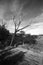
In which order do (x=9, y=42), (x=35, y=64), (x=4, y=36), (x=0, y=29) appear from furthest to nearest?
1. (x=9, y=42)
2. (x=4, y=36)
3. (x=0, y=29)
4. (x=35, y=64)

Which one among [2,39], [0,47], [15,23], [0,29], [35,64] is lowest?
[35,64]

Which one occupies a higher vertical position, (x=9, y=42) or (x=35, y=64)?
(x=9, y=42)

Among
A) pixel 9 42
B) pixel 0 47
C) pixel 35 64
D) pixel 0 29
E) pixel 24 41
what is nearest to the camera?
pixel 35 64

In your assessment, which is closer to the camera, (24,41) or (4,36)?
(4,36)

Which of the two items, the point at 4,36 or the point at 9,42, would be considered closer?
the point at 4,36

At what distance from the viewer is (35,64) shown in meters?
8.05

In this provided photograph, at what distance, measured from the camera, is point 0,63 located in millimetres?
7418

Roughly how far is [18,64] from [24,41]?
16.3 m

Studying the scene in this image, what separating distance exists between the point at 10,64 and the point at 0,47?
26.9 feet

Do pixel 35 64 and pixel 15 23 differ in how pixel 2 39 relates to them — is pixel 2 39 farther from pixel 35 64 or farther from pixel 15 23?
pixel 35 64

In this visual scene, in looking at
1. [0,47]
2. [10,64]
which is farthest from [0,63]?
[0,47]

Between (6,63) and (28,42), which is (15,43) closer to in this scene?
(28,42)

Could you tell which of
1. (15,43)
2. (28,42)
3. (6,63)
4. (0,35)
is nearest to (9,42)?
(15,43)

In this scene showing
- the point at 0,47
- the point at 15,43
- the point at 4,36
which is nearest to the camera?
the point at 0,47
